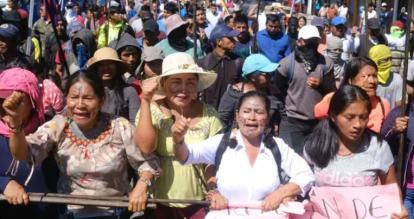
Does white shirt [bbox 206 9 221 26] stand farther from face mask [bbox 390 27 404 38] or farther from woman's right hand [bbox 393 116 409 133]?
woman's right hand [bbox 393 116 409 133]

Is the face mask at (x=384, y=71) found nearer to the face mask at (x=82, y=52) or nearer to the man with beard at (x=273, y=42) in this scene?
the man with beard at (x=273, y=42)

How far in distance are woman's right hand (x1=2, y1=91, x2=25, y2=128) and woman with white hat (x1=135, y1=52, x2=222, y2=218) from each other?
2.18ft

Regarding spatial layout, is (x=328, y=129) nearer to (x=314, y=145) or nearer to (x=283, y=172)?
(x=314, y=145)

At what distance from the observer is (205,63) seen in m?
7.04

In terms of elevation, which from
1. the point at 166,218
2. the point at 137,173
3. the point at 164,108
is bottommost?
the point at 166,218

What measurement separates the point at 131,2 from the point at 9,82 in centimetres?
1772

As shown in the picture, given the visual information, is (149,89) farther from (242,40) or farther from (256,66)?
(242,40)

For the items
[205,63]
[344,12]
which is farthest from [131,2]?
[205,63]

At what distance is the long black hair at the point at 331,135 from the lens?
3906mm

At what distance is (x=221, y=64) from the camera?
704cm

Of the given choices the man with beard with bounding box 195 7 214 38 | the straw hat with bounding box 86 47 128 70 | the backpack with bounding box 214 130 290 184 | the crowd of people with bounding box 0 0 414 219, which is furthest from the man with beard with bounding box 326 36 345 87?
the backpack with bounding box 214 130 290 184

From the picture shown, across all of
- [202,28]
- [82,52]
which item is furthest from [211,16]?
[82,52]

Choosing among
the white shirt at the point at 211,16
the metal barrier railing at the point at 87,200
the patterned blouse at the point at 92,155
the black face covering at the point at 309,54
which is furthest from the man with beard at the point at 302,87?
the white shirt at the point at 211,16

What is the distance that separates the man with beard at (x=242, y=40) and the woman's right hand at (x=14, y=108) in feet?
14.8
